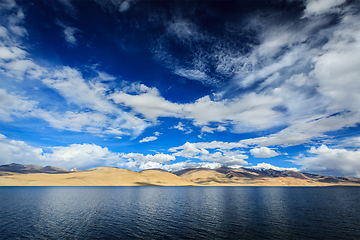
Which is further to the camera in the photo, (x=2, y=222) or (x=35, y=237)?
(x=2, y=222)

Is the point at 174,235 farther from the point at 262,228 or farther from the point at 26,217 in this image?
the point at 26,217

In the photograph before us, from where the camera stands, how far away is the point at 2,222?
42.3m

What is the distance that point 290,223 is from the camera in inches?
1736

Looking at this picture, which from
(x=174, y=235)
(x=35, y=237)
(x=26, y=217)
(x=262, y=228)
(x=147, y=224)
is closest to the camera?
(x=35, y=237)

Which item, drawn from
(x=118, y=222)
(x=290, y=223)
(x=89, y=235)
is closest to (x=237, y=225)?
(x=290, y=223)

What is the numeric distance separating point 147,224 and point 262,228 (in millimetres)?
26966

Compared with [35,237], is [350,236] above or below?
above

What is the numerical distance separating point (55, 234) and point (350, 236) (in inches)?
2281

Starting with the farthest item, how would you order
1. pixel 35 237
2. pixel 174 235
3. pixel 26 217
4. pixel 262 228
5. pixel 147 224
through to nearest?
pixel 26 217
pixel 147 224
pixel 262 228
pixel 174 235
pixel 35 237

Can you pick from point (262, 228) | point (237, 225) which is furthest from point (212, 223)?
point (262, 228)

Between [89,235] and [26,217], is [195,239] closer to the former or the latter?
[89,235]

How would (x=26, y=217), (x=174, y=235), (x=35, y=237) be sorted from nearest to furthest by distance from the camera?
1. (x=35, y=237)
2. (x=174, y=235)
3. (x=26, y=217)

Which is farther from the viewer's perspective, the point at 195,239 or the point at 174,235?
the point at 174,235

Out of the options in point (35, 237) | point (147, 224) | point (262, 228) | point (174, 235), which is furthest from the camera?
point (147, 224)
